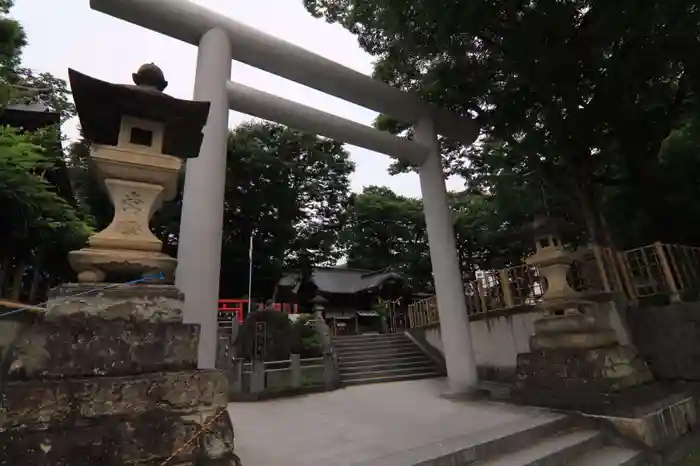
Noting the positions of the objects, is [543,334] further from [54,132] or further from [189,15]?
[54,132]

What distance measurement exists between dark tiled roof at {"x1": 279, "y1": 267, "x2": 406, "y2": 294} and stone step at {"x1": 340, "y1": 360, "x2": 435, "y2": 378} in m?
12.1

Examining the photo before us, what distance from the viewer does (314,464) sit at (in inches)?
119

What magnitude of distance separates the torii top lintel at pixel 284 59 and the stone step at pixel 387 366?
6.04 meters

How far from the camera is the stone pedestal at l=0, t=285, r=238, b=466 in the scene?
208 centimetres

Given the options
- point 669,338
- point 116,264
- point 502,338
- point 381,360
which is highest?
point 116,264

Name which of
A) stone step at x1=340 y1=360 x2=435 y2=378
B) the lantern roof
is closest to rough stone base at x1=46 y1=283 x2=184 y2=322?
the lantern roof

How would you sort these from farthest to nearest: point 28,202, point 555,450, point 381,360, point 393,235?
1. point 393,235
2. point 381,360
3. point 28,202
4. point 555,450

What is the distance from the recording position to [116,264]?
8.34 feet

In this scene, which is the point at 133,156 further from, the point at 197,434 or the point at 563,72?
the point at 563,72

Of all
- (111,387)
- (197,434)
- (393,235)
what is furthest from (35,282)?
(393,235)

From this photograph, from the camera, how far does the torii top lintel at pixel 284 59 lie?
509 centimetres

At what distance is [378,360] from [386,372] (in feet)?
2.49

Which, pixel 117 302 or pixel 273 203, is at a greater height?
pixel 273 203

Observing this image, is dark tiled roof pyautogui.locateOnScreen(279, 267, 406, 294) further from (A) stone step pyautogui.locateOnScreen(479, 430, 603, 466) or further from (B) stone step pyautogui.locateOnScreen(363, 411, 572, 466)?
(A) stone step pyautogui.locateOnScreen(479, 430, 603, 466)
